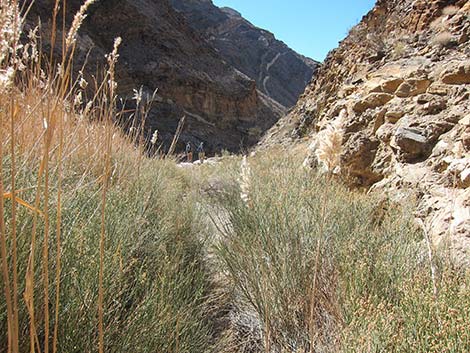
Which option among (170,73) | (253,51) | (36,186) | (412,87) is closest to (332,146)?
(36,186)

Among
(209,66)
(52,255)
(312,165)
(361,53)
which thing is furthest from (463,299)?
(209,66)

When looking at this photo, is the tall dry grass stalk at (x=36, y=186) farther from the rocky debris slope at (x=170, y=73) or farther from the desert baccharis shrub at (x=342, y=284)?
the rocky debris slope at (x=170, y=73)

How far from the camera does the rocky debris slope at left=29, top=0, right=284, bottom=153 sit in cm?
2303

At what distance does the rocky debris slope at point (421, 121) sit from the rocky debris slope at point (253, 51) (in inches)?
1665

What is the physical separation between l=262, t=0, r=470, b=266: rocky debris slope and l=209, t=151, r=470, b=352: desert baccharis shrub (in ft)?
0.77

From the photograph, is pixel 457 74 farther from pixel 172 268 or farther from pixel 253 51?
pixel 253 51

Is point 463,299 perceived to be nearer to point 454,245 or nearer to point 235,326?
point 454,245

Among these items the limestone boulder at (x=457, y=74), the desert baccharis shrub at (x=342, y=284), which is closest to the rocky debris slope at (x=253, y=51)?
the limestone boulder at (x=457, y=74)

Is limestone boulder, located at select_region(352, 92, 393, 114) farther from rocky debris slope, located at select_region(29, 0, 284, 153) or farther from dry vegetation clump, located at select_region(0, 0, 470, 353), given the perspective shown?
rocky debris slope, located at select_region(29, 0, 284, 153)

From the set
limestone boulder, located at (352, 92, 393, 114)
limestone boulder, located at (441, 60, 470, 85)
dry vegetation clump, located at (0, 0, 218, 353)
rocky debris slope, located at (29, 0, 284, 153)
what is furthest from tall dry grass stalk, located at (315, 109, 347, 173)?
rocky debris slope, located at (29, 0, 284, 153)

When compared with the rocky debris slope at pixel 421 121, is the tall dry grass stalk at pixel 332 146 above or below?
below

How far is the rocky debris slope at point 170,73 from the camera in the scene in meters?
23.0

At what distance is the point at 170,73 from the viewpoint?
80.9 feet

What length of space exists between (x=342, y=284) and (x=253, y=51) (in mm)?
54091
